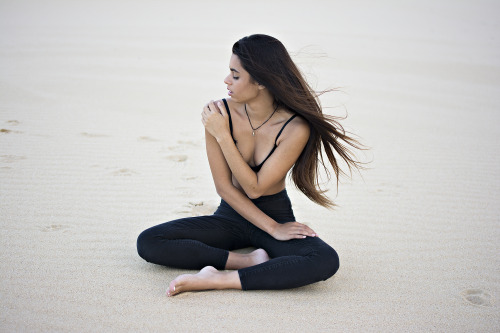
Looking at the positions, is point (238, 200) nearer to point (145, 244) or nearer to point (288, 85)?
point (145, 244)

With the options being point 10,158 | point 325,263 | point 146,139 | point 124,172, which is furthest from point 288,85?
point 146,139

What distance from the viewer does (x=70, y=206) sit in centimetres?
401

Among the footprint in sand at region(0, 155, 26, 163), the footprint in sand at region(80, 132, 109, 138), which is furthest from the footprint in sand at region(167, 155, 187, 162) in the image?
the footprint in sand at region(0, 155, 26, 163)

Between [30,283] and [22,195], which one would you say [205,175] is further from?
[30,283]

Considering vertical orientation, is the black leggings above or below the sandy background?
above

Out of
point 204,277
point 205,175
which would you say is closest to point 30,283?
point 204,277

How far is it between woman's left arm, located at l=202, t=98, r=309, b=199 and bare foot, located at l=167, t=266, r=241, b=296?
22.7 inches

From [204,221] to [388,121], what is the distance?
196 inches

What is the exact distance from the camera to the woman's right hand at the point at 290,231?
10.2ft

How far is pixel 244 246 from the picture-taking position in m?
3.48

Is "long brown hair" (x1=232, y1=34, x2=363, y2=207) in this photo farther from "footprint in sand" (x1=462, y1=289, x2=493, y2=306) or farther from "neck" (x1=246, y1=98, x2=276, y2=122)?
"footprint in sand" (x1=462, y1=289, x2=493, y2=306)

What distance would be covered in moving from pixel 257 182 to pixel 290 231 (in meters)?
0.36

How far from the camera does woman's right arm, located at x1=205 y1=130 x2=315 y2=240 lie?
10.4ft

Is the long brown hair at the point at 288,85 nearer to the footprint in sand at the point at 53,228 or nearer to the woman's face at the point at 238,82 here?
the woman's face at the point at 238,82
